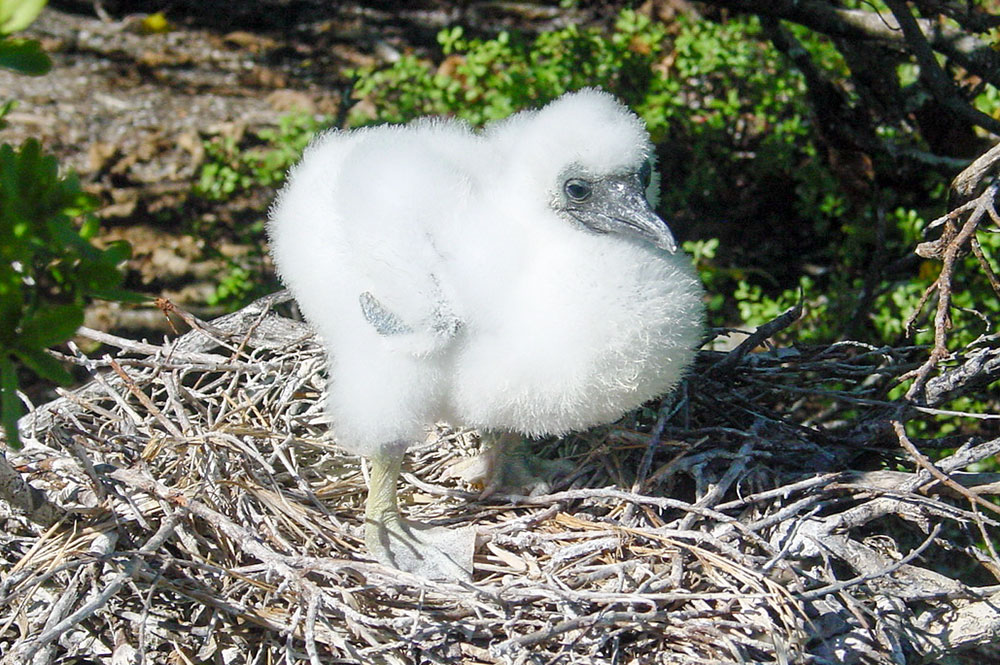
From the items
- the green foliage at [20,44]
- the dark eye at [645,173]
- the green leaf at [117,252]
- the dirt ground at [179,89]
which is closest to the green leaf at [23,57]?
the green foliage at [20,44]

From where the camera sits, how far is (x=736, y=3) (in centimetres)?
316

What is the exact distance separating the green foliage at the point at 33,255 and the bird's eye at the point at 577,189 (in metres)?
1.10

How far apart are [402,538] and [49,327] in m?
1.41

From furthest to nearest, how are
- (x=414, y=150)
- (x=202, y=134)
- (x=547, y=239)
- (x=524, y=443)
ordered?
(x=202, y=134) < (x=524, y=443) < (x=414, y=150) < (x=547, y=239)

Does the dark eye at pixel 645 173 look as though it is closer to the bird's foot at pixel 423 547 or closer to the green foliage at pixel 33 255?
the bird's foot at pixel 423 547

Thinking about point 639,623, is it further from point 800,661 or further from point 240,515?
point 240,515

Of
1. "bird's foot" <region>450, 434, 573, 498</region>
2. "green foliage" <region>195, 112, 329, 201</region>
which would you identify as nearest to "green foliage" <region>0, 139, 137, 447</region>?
"bird's foot" <region>450, 434, 573, 498</region>

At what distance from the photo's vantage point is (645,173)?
2.40 meters

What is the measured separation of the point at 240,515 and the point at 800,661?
1.41 meters

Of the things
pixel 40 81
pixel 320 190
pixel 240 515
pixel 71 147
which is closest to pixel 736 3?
pixel 320 190

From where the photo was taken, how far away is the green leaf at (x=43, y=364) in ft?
4.94

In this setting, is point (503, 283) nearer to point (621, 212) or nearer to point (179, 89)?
point (621, 212)

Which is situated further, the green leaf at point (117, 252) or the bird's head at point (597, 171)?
the bird's head at point (597, 171)

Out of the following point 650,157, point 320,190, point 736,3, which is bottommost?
point 320,190
